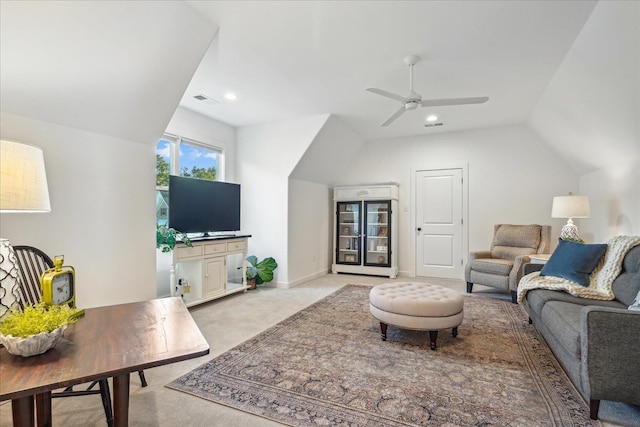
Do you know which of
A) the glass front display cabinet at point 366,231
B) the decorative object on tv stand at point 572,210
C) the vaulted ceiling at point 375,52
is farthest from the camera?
the glass front display cabinet at point 366,231

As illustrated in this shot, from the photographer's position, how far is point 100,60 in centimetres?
219

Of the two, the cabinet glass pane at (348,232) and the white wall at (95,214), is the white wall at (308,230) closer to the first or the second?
the cabinet glass pane at (348,232)

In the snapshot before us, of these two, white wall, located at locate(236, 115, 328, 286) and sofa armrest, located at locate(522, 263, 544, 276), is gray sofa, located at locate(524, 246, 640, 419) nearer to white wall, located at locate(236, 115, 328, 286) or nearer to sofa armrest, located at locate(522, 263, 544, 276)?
sofa armrest, located at locate(522, 263, 544, 276)

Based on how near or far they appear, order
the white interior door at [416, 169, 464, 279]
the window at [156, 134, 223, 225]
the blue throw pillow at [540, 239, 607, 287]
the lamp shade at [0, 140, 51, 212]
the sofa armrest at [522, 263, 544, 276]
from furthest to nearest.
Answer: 1. the white interior door at [416, 169, 464, 279]
2. the window at [156, 134, 223, 225]
3. the sofa armrest at [522, 263, 544, 276]
4. the blue throw pillow at [540, 239, 607, 287]
5. the lamp shade at [0, 140, 51, 212]

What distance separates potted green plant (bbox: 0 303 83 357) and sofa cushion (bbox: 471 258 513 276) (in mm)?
4508

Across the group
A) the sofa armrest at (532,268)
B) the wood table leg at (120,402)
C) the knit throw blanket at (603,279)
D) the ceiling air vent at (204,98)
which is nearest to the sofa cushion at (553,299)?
the knit throw blanket at (603,279)

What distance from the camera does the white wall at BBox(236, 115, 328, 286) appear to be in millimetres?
4734

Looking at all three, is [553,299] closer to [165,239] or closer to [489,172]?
[489,172]

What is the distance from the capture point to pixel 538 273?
3074 millimetres

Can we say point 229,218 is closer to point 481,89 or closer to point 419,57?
point 419,57

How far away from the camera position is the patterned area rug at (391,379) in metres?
1.73

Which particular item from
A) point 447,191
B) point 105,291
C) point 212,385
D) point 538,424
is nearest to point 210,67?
point 105,291

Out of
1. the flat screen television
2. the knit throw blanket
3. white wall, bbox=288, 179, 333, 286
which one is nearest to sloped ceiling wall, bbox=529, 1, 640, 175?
the knit throw blanket

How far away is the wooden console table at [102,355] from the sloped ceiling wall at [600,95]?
3.11m
